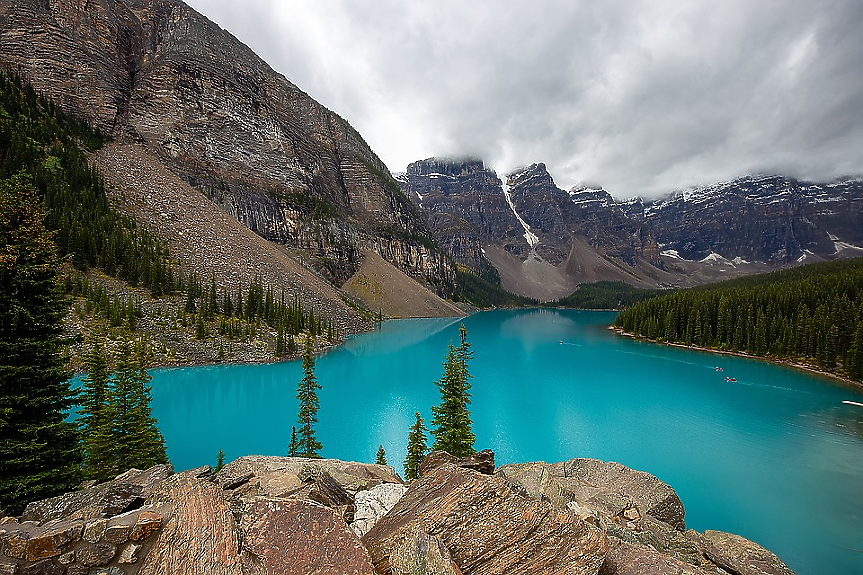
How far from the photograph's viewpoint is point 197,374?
46.6 metres

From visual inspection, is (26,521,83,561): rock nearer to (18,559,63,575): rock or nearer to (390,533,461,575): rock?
(18,559,63,575): rock

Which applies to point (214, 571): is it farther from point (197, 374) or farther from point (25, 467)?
point (197, 374)

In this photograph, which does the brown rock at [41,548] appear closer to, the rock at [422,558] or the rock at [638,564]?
the rock at [422,558]

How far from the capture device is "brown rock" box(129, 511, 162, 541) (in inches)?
205

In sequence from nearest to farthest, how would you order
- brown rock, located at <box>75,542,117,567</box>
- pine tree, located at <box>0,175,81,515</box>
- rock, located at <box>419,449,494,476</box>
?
brown rock, located at <box>75,542,117,567</box>
pine tree, located at <box>0,175,81,515</box>
rock, located at <box>419,449,494,476</box>

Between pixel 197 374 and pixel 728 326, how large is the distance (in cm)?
10217

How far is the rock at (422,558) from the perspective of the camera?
16.5ft

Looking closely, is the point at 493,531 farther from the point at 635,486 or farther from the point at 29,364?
the point at 29,364

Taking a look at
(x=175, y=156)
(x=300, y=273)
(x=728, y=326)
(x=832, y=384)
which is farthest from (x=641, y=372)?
(x=175, y=156)

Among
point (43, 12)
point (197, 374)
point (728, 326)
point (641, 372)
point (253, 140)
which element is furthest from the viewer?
point (253, 140)

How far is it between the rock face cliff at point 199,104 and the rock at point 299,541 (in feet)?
393

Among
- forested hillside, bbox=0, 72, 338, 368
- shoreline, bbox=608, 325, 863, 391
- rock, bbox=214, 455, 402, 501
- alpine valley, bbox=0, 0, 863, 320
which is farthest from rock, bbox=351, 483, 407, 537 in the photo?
alpine valley, bbox=0, 0, 863, 320

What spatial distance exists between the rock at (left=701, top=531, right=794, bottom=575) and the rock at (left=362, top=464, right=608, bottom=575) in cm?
530

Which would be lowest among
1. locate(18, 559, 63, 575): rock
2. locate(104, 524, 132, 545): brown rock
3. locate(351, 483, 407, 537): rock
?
locate(351, 483, 407, 537): rock
